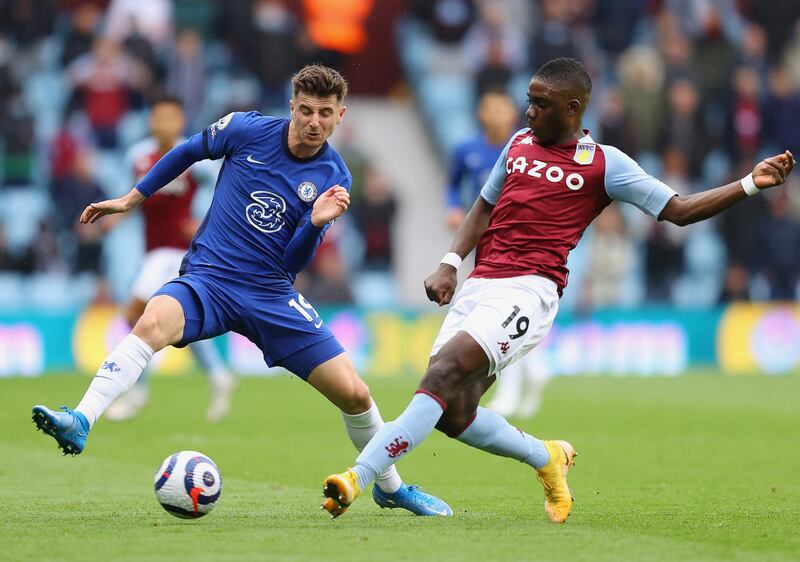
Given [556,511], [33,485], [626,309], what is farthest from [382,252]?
[556,511]

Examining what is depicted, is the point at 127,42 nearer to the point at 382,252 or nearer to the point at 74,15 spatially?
the point at 74,15

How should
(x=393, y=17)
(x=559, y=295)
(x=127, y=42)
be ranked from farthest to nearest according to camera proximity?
1. (x=393, y=17)
2. (x=127, y=42)
3. (x=559, y=295)

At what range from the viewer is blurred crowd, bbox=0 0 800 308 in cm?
1881

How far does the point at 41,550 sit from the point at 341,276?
44.6 ft

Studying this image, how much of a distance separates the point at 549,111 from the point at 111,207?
7.62ft

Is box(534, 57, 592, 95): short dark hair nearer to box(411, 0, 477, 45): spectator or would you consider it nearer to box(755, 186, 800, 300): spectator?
box(755, 186, 800, 300): spectator

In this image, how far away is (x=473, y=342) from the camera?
6.63 meters

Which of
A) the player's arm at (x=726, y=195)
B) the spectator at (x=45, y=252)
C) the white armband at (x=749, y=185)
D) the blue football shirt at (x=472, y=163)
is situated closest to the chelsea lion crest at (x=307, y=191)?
the player's arm at (x=726, y=195)

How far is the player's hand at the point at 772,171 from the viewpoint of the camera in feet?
21.2

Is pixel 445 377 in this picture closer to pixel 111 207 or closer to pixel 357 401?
pixel 357 401

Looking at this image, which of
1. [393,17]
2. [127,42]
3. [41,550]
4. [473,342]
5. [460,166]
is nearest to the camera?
[41,550]

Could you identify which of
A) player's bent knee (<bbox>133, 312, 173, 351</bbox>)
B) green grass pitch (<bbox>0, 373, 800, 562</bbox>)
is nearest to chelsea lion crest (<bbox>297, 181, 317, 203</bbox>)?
player's bent knee (<bbox>133, 312, 173, 351</bbox>)

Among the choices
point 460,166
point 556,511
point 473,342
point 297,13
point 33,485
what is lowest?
point 33,485

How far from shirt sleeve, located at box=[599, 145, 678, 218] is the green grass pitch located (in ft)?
5.17
